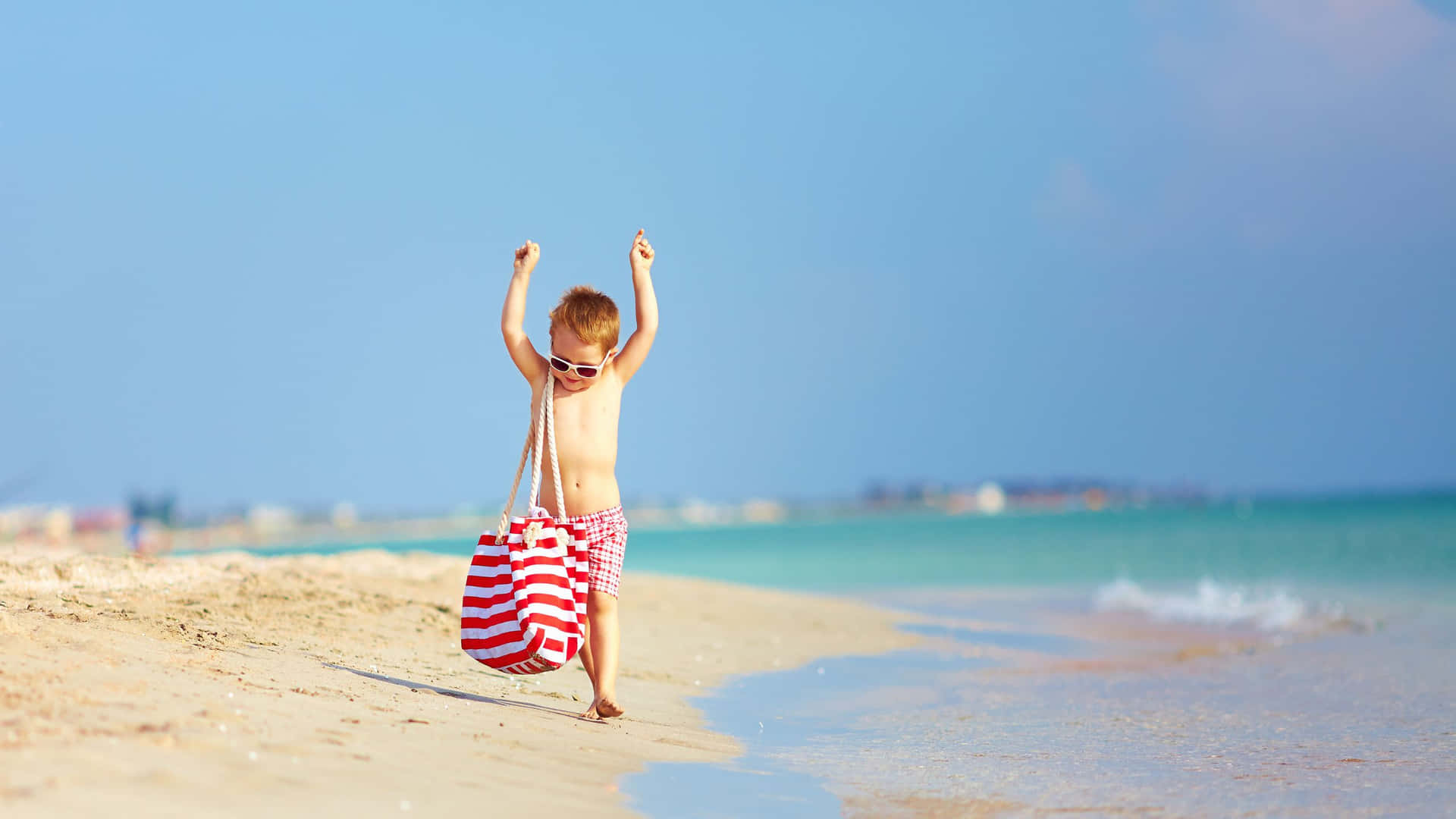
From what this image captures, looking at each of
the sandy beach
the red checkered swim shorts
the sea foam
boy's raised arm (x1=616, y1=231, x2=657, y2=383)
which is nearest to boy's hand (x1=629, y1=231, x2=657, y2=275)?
boy's raised arm (x1=616, y1=231, x2=657, y2=383)

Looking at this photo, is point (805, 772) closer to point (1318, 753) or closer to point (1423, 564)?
point (1318, 753)

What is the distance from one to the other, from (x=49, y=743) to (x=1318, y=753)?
4630mm

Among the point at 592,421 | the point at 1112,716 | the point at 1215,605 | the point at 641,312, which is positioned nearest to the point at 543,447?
the point at 592,421

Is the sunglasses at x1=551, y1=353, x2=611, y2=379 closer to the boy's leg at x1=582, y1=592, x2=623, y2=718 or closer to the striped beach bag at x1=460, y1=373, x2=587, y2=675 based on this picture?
the striped beach bag at x1=460, y1=373, x2=587, y2=675

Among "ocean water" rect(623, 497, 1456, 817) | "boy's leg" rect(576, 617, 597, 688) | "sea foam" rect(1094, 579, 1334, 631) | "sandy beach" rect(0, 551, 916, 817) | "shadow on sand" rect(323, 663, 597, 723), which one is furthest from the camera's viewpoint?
"sea foam" rect(1094, 579, 1334, 631)

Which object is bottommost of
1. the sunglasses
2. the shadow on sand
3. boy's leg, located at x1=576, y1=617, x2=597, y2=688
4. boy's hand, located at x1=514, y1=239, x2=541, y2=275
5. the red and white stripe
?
the shadow on sand

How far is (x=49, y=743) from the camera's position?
3.26 metres

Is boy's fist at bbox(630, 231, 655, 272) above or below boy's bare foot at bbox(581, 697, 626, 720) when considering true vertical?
above

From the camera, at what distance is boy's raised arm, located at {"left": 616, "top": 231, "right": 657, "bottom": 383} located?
16.1 feet

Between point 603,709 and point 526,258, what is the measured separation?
1.85m

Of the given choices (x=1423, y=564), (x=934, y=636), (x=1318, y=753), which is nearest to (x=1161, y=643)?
(x=934, y=636)

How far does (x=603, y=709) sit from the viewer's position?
4.93m

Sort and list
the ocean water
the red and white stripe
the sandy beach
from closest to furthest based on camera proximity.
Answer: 1. the sandy beach
2. the ocean water
3. the red and white stripe

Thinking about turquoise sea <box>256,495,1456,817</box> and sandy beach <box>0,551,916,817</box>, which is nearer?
sandy beach <box>0,551,916,817</box>
